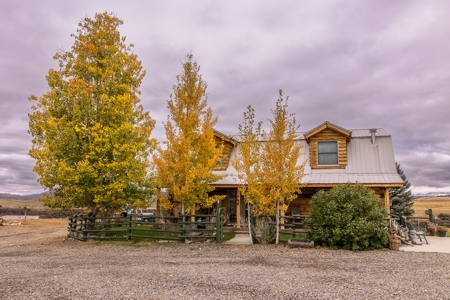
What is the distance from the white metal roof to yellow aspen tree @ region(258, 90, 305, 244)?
3.48 metres

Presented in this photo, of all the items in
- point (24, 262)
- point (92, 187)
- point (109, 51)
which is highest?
point (109, 51)

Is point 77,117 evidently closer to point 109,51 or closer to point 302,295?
point 109,51

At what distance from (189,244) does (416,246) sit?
9.05 meters

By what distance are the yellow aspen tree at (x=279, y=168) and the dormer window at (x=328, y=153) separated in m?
6.30

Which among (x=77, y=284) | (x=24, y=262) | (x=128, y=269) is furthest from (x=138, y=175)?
(x=77, y=284)

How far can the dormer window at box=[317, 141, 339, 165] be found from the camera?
64.8ft

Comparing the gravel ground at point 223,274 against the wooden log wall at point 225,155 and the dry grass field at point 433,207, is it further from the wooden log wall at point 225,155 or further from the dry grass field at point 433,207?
the dry grass field at point 433,207

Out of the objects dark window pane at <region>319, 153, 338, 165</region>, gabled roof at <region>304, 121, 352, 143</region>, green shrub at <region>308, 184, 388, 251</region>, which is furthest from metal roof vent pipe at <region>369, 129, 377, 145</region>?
green shrub at <region>308, 184, 388, 251</region>

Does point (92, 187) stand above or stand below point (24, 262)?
above

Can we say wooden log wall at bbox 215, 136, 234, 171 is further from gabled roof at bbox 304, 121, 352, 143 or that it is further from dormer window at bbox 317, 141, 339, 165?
dormer window at bbox 317, 141, 339, 165

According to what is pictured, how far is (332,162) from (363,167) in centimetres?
170

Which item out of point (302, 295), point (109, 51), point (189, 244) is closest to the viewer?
point (302, 295)

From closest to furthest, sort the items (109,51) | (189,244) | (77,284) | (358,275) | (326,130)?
(77,284), (358,275), (189,244), (109,51), (326,130)

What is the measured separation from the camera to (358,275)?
7980mm
